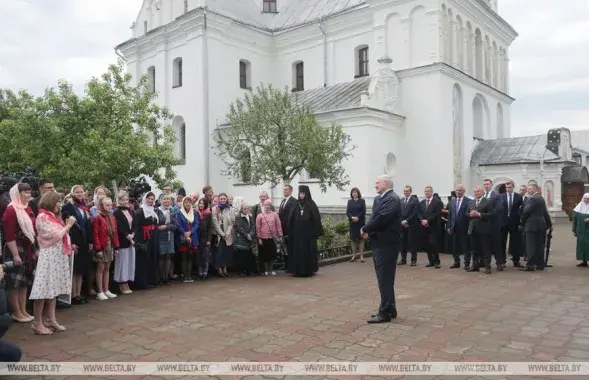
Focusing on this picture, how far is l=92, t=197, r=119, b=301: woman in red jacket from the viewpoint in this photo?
27.0 feet

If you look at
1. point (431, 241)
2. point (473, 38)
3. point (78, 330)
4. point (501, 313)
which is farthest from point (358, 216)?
point (473, 38)

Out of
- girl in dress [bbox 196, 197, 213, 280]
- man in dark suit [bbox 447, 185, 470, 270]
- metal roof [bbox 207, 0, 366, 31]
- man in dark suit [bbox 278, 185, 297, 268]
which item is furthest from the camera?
metal roof [bbox 207, 0, 366, 31]

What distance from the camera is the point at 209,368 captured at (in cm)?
491

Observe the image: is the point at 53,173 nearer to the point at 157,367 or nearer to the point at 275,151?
the point at 275,151

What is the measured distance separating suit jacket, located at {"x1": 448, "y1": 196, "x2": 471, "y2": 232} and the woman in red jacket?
26.1 ft

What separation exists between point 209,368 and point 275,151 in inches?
496

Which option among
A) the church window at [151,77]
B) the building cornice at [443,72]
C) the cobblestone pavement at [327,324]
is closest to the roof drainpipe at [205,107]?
the church window at [151,77]

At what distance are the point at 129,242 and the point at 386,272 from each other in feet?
16.1

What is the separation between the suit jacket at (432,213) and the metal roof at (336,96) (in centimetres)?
1142

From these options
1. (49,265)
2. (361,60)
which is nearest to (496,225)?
(49,265)

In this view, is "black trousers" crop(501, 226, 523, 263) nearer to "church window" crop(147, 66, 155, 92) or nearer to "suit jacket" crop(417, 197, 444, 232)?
"suit jacket" crop(417, 197, 444, 232)

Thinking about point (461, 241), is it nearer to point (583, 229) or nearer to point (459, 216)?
point (459, 216)

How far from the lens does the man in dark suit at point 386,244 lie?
6.67 meters

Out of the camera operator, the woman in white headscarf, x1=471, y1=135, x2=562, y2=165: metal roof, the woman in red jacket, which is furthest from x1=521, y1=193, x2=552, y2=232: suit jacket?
x1=471, y1=135, x2=562, y2=165: metal roof
